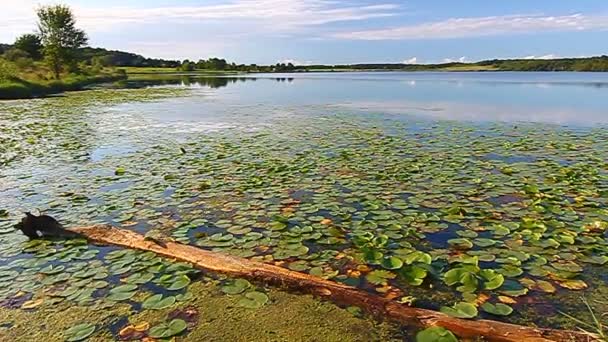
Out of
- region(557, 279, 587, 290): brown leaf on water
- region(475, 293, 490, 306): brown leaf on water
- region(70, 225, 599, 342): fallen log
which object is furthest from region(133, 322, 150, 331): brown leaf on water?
region(557, 279, 587, 290): brown leaf on water

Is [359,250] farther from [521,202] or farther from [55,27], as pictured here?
[55,27]

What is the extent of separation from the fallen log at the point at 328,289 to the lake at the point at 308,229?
0.29 feet

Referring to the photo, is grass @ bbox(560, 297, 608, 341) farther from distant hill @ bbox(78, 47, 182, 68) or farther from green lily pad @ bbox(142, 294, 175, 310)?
distant hill @ bbox(78, 47, 182, 68)

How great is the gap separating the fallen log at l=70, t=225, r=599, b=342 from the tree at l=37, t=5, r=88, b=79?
37.5 m

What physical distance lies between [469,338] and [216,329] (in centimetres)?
150

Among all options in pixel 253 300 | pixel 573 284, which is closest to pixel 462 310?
pixel 573 284

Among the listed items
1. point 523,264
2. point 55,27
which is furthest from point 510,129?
point 55,27

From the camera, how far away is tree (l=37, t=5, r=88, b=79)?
35.6m

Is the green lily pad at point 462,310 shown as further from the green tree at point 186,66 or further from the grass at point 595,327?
the green tree at point 186,66

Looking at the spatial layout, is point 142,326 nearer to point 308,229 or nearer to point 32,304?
point 32,304

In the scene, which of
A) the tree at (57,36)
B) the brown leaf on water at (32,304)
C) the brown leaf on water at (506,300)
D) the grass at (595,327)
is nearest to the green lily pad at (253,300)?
the brown leaf on water at (32,304)

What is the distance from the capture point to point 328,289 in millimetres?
3016

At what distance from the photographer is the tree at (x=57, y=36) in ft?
117

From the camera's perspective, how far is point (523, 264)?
3430mm
